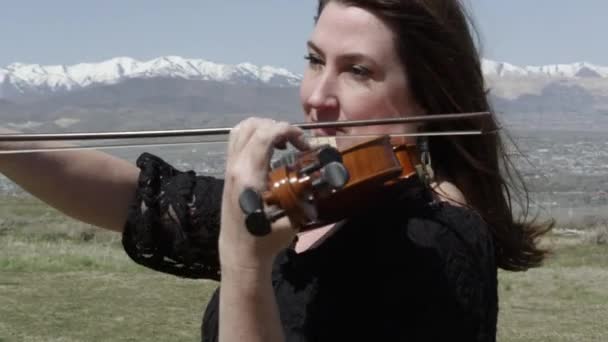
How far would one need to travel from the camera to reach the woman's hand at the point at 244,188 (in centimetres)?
170

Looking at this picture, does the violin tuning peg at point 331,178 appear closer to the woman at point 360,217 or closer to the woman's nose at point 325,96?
the woman at point 360,217

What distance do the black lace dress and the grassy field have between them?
9.63 m

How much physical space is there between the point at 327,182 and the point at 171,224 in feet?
2.63

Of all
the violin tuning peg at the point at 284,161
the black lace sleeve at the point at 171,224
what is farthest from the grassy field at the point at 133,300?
the violin tuning peg at the point at 284,161

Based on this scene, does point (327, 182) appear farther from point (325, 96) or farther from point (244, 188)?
point (325, 96)

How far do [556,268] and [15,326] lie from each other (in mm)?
11599

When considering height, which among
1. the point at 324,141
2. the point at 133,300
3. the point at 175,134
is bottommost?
the point at 133,300

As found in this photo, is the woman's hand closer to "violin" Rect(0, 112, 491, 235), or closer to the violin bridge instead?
"violin" Rect(0, 112, 491, 235)

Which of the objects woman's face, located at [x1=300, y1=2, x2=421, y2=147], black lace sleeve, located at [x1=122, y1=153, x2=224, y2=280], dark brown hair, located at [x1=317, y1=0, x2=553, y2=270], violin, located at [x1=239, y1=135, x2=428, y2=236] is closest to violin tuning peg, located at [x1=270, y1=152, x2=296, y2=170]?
violin, located at [x1=239, y1=135, x2=428, y2=236]

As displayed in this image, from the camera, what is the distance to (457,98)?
2.14 m

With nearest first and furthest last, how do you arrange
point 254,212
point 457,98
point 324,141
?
point 254,212
point 324,141
point 457,98

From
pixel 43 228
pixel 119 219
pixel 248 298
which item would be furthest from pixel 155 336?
pixel 43 228

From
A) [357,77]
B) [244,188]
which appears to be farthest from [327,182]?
[357,77]

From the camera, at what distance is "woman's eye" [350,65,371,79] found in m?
2.04
